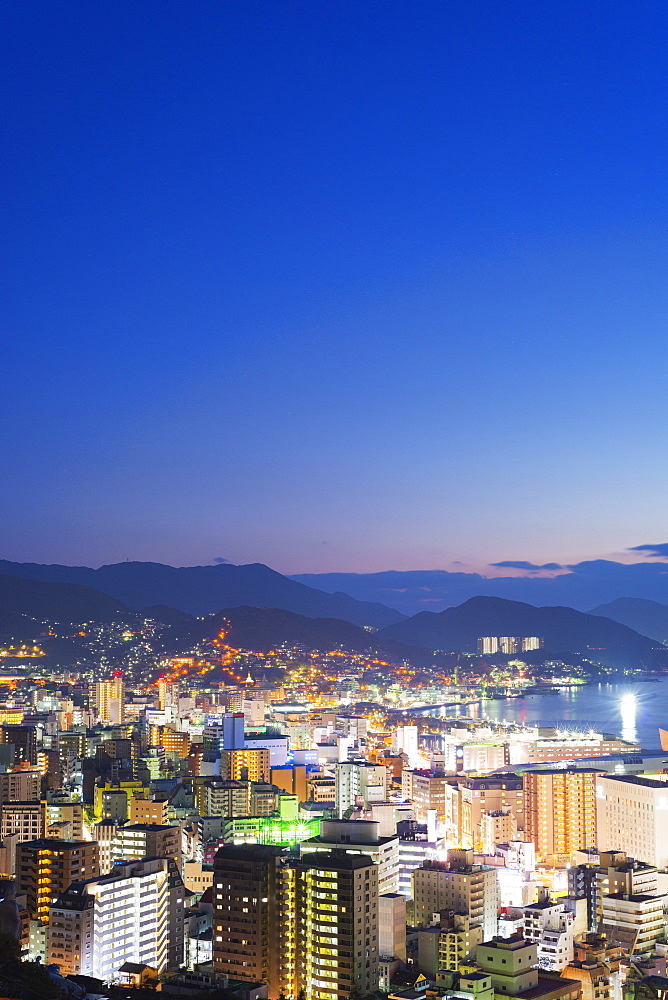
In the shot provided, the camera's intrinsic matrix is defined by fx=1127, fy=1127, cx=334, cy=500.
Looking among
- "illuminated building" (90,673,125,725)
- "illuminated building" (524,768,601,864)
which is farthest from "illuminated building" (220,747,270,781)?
"illuminated building" (90,673,125,725)

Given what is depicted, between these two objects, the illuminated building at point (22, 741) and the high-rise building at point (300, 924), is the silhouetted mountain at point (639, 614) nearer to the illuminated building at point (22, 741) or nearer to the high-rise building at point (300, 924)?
the illuminated building at point (22, 741)

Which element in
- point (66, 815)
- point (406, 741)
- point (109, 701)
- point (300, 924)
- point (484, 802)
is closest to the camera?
point (300, 924)

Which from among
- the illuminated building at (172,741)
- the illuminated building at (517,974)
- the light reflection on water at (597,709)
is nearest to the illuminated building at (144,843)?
the illuminated building at (517,974)

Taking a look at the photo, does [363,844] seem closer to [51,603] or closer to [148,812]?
[148,812]

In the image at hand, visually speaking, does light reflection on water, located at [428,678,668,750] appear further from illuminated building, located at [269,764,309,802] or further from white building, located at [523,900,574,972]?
white building, located at [523,900,574,972]

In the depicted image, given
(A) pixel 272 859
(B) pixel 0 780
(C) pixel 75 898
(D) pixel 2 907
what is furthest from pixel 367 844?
(B) pixel 0 780

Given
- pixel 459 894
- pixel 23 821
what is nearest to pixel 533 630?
pixel 23 821
